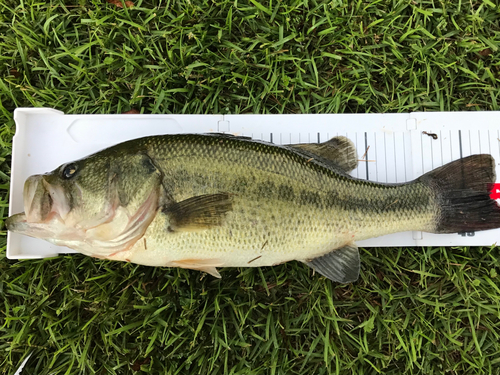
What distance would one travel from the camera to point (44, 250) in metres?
2.73

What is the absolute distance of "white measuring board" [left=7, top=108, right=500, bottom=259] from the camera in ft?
9.24

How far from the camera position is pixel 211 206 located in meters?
Answer: 2.15

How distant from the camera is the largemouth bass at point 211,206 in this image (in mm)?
2127

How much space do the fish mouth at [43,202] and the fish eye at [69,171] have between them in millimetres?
83

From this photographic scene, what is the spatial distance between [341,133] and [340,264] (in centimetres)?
110

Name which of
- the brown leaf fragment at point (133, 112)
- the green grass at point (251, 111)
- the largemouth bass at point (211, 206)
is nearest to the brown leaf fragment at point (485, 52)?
the green grass at point (251, 111)


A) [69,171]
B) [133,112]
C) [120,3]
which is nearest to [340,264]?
[69,171]

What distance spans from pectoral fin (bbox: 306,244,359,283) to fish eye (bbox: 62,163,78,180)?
1.71 metres

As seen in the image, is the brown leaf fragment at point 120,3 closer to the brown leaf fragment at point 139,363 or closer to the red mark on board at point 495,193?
the brown leaf fragment at point 139,363

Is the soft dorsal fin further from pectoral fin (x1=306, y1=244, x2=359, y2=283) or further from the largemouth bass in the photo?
pectoral fin (x1=306, y1=244, x2=359, y2=283)

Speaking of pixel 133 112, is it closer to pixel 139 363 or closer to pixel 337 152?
pixel 337 152

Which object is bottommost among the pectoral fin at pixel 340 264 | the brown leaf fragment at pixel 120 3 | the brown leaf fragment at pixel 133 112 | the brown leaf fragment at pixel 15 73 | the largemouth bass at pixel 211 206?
the pectoral fin at pixel 340 264

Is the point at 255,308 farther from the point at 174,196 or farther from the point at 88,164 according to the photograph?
the point at 88,164

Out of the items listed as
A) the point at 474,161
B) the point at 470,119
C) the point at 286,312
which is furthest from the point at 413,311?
the point at 470,119
